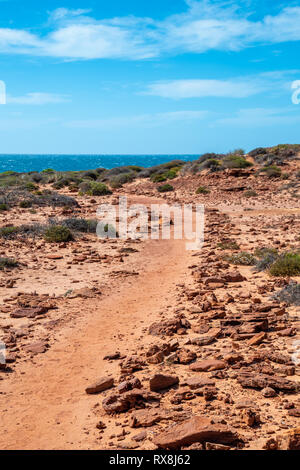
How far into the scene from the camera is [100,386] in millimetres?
5371

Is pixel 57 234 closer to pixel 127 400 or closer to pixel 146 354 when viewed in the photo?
pixel 146 354

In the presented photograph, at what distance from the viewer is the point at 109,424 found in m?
4.56

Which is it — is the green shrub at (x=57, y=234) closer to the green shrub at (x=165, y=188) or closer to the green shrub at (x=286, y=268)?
the green shrub at (x=286, y=268)

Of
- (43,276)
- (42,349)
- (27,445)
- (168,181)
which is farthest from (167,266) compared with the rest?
(168,181)

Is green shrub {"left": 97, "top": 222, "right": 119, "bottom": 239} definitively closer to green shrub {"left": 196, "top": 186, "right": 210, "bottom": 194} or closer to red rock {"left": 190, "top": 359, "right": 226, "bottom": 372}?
red rock {"left": 190, "top": 359, "right": 226, "bottom": 372}

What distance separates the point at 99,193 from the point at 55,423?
85.2 feet

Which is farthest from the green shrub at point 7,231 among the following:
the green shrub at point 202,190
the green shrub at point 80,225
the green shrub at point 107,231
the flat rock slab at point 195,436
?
the green shrub at point 202,190

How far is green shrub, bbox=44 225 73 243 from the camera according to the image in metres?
14.6

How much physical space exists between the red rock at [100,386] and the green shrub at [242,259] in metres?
6.65

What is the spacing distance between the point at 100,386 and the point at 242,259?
6928mm

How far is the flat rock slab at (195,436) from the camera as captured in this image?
3.95 metres

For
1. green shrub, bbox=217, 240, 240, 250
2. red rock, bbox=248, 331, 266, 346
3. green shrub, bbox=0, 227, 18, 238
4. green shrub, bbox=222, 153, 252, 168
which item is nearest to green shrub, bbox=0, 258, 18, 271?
green shrub, bbox=0, 227, 18, 238

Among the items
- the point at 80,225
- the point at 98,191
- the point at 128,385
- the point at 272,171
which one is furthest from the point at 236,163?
the point at 128,385
